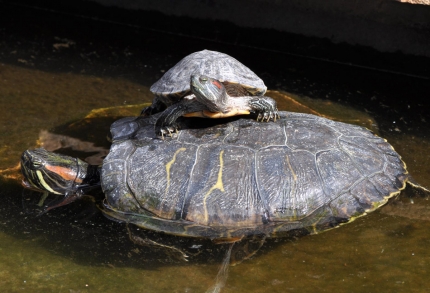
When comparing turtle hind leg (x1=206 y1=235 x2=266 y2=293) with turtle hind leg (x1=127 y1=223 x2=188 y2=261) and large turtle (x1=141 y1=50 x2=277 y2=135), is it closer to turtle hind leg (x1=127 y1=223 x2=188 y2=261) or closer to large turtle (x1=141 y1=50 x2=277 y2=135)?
turtle hind leg (x1=127 y1=223 x2=188 y2=261)

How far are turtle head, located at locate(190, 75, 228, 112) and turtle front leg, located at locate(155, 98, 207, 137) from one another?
0.25 meters

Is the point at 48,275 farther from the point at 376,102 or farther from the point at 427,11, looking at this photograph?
the point at 427,11

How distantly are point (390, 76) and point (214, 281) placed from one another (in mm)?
5071

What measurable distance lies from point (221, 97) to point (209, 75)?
395 millimetres

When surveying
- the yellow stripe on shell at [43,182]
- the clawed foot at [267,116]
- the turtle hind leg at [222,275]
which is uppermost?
the clawed foot at [267,116]

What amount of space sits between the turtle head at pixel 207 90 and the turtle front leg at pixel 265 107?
383 millimetres

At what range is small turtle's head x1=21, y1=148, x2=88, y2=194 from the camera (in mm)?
5246

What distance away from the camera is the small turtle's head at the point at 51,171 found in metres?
5.25

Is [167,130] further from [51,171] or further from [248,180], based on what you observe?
[51,171]

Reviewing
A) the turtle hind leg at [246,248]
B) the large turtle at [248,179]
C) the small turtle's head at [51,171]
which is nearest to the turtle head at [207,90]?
the large turtle at [248,179]

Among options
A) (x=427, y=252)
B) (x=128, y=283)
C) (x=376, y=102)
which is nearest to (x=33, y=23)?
(x=376, y=102)

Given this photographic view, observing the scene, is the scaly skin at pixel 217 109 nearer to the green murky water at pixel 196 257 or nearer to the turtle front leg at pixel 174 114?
the turtle front leg at pixel 174 114

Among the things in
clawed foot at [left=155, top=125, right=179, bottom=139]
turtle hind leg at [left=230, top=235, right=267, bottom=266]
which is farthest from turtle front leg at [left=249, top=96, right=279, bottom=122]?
turtle hind leg at [left=230, top=235, right=267, bottom=266]

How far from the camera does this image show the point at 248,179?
15.4 ft
